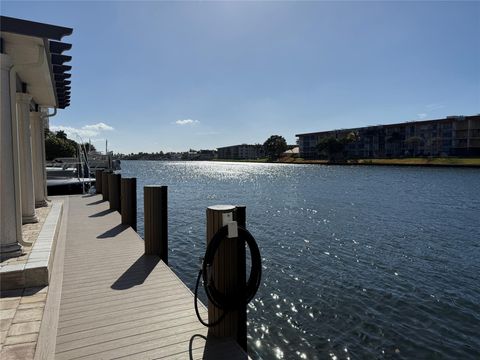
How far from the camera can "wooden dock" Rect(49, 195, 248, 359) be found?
336 centimetres

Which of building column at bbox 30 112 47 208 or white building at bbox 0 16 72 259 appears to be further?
building column at bbox 30 112 47 208

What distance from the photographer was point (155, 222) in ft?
22.2

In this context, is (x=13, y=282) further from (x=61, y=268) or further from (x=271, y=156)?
(x=271, y=156)

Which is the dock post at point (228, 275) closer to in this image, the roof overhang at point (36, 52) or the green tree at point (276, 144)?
the roof overhang at point (36, 52)

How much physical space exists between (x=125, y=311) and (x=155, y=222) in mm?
2751

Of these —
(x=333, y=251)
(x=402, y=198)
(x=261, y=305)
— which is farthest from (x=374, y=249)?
(x=402, y=198)

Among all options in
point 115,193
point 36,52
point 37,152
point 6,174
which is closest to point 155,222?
point 6,174

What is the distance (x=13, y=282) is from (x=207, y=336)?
2920 millimetres

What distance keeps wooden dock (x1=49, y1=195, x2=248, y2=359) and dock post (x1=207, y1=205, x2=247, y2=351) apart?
17cm

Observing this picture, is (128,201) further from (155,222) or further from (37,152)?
(37,152)

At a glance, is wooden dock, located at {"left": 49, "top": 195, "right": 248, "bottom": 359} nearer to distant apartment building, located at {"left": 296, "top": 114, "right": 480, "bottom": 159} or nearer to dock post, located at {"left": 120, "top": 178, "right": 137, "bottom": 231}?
dock post, located at {"left": 120, "top": 178, "right": 137, "bottom": 231}

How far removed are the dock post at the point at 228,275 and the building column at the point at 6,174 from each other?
3362mm

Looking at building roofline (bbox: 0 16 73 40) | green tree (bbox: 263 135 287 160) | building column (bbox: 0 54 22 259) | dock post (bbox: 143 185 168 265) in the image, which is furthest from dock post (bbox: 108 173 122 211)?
green tree (bbox: 263 135 287 160)

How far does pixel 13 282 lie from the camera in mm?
4516
